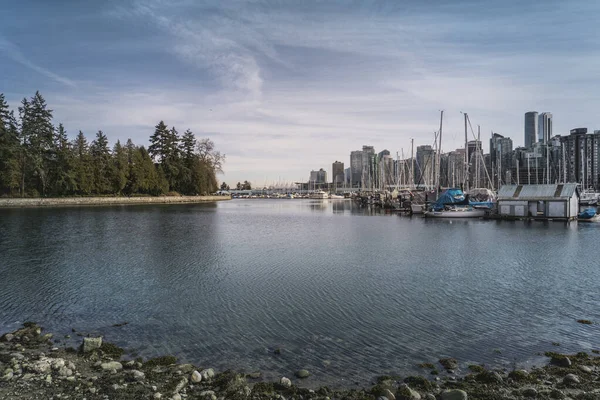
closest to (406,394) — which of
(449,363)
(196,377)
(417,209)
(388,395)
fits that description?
(388,395)

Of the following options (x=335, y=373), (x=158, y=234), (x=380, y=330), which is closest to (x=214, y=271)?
(x=380, y=330)

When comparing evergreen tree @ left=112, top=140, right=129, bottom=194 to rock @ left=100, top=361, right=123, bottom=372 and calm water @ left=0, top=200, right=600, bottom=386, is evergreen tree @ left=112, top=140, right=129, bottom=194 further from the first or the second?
rock @ left=100, top=361, right=123, bottom=372

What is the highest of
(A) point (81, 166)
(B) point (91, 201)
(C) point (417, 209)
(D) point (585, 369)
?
(A) point (81, 166)

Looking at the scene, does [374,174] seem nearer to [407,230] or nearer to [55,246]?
[407,230]

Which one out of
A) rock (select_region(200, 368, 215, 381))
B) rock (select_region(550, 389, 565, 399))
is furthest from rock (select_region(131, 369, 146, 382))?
rock (select_region(550, 389, 565, 399))

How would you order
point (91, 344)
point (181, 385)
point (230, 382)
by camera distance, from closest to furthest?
point (181, 385)
point (230, 382)
point (91, 344)

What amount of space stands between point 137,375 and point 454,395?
8.10 meters

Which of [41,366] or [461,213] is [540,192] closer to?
[461,213]

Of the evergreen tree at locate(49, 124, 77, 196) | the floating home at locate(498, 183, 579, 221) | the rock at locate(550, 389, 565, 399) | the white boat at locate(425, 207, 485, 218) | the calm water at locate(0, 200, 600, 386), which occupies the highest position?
the evergreen tree at locate(49, 124, 77, 196)

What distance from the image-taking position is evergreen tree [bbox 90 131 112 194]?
108 metres

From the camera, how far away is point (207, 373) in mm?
10641

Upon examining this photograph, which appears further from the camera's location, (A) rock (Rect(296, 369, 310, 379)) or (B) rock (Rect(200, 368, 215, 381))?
(A) rock (Rect(296, 369, 310, 379))

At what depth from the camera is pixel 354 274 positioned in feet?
78.2

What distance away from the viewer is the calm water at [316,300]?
41.2 ft
